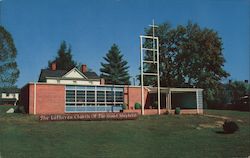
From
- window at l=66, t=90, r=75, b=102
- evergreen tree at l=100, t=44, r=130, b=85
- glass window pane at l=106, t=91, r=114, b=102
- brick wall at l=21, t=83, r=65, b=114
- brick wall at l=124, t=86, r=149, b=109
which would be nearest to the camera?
brick wall at l=21, t=83, r=65, b=114

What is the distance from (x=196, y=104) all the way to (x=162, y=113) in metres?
5.02

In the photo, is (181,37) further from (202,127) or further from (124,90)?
(202,127)

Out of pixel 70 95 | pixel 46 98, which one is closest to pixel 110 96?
pixel 70 95

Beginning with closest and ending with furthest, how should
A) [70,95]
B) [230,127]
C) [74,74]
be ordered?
[230,127] < [70,95] < [74,74]

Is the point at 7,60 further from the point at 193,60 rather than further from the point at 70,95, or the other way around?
the point at 193,60

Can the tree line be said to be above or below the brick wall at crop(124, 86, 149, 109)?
above

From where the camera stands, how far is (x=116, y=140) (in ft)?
37.6

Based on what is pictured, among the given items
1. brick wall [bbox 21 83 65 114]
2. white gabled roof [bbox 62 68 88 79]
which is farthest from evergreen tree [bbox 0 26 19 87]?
white gabled roof [bbox 62 68 88 79]

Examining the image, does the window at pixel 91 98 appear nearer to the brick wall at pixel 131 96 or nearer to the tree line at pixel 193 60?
the brick wall at pixel 131 96

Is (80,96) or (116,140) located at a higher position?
(80,96)

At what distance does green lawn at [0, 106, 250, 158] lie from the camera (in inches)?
358

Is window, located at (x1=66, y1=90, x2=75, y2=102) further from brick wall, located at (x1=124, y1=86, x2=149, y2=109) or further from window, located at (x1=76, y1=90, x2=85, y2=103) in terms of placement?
brick wall, located at (x1=124, y1=86, x2=149, y2=109)

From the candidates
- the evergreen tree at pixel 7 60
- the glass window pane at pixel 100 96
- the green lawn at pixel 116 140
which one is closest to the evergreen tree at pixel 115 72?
the glass window pane at pixel 100 96

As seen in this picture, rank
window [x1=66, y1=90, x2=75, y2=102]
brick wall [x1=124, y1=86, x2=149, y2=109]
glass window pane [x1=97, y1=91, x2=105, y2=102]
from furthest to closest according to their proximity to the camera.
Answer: brick wall [x1=124, y1=86, x2=149, y2=109] → glass window pane [x1=97, y1=91, x2=105, y2=102] → window [x1=66, y1=90, x2=75, y2=102]
